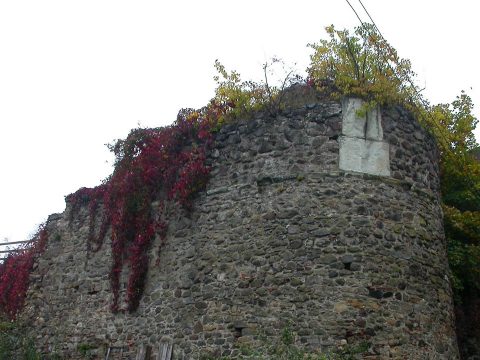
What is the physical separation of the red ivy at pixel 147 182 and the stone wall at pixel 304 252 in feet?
0.90

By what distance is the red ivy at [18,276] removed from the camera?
14.5 meters

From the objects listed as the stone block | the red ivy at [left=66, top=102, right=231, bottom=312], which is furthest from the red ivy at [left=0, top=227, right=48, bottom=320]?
the stone block

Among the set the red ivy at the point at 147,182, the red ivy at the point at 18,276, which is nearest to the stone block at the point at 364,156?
the red ivy at the point at 147,182

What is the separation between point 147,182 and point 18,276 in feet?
16.3

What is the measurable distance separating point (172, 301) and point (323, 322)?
2.92 m

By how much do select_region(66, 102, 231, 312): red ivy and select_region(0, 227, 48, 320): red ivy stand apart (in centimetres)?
247

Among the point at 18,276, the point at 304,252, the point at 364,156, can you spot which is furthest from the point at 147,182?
the point at 18,276

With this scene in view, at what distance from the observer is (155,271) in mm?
11398

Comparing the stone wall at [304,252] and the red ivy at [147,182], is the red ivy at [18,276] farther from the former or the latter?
the stone wall at [304,252]

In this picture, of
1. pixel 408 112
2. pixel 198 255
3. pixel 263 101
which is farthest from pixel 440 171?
pixel 198 255

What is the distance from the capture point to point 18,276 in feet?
48.7

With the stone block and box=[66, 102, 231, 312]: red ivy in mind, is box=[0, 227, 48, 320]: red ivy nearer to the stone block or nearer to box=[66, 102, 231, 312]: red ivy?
box=[66, 102, 231, 312]: red ivy

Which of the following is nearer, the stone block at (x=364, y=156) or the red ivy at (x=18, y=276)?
the stone block at (x=364, y=156)

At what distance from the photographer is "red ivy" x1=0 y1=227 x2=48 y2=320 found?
47.7 ft
